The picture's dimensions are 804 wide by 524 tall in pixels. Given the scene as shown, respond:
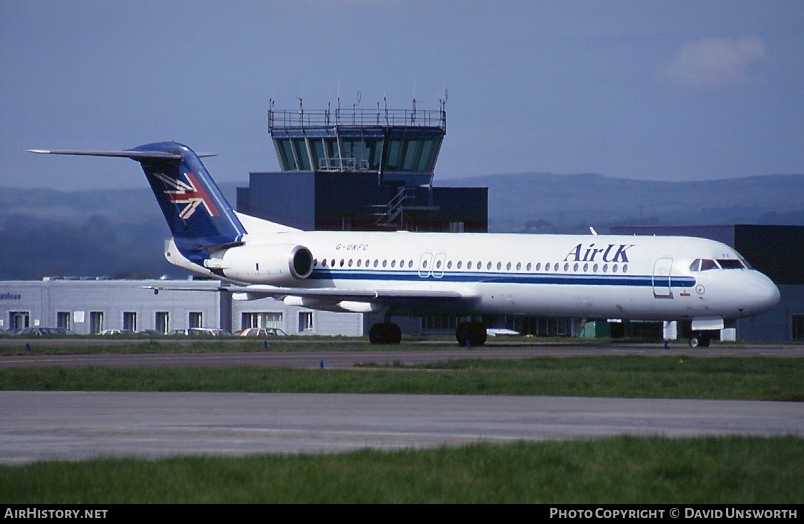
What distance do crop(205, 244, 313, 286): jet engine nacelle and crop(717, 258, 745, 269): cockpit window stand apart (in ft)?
48.5

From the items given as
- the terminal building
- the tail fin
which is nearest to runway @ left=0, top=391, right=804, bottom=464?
the tail fin

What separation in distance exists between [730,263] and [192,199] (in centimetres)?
2023

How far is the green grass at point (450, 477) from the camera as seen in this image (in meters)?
13.7

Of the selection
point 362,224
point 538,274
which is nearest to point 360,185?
point 362,224

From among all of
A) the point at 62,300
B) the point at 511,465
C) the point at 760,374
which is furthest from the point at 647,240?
the point at 62,300

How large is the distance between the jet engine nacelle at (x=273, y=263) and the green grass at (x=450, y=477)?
34.8 m

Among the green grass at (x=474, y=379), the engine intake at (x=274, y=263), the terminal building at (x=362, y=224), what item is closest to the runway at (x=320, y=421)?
the green grass at (x=474, y=379)

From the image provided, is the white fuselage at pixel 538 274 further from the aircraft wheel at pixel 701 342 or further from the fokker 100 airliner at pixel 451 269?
the aircraft wheel at pixel 701 342

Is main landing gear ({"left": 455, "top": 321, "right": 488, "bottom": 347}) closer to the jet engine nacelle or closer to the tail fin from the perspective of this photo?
the jet engine nacelle

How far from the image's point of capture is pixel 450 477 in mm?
14734

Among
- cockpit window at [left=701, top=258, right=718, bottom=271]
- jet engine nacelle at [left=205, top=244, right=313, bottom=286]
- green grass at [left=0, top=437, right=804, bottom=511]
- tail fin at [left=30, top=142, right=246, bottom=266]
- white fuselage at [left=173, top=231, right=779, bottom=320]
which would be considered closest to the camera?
green grass at [left=0, top=437, right=804, bottom=511]

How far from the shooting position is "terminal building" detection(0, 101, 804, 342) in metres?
72.4
